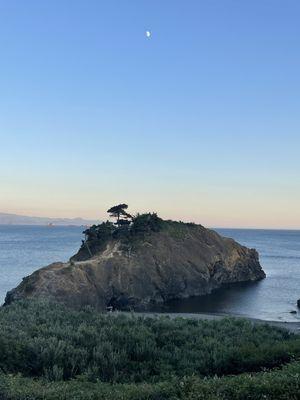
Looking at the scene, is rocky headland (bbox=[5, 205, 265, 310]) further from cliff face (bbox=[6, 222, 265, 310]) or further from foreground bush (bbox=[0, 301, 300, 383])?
foreground bush (bbox=[0, 301, 300, 383])

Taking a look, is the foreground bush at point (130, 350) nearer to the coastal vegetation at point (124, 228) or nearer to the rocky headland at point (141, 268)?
the rocky headland at point (141, 268)

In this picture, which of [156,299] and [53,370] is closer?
[53,370]

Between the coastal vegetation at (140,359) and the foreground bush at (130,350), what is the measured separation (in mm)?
36

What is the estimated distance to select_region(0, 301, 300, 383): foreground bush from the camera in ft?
55.5

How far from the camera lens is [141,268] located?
73.5 metres

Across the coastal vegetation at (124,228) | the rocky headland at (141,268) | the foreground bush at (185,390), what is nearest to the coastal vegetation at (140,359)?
the foreground bush at (185,390)

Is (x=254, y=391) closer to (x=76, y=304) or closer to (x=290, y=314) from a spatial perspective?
(x=76, y=304)

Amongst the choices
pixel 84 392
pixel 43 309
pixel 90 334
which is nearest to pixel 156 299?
pixel 43 309

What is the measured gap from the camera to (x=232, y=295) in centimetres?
8019

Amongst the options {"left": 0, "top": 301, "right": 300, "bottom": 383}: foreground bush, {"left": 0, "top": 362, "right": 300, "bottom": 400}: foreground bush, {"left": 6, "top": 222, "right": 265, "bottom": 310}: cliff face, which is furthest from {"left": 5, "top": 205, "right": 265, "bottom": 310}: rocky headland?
{"left": 0, "top": 362, "right": 300, "bottom": 400}: foreground bush

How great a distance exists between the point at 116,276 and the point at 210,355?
5091 centimetres

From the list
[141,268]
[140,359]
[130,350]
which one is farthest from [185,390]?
[141,268]

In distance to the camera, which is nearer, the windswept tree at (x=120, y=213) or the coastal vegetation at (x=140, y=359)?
the coastal vegetation at (x=140, y=359)

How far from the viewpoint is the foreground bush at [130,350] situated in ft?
55.5
